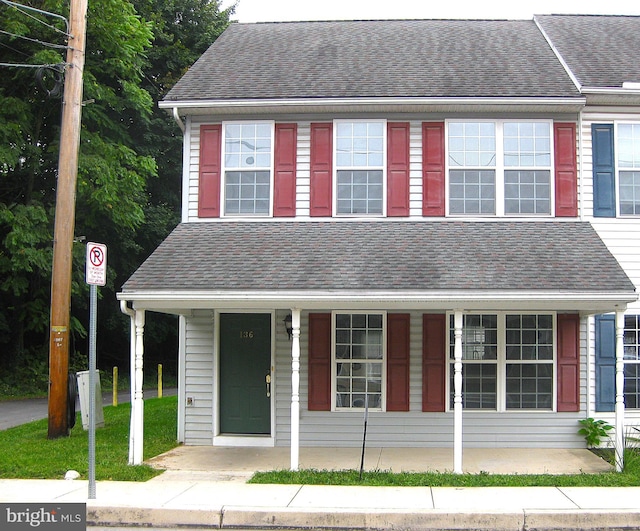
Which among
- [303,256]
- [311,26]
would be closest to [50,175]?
[311,26]

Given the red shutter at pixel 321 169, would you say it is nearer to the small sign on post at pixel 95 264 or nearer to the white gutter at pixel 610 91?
the white gutter at pixel 610 91

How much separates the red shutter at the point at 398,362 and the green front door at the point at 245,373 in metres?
2.00

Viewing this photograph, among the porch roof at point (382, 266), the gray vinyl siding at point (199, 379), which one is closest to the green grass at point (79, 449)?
the gray vinyl siding at point (199, 379)

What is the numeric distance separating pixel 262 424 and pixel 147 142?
1654cm

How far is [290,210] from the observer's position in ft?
40.3

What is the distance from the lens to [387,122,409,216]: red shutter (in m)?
12.2

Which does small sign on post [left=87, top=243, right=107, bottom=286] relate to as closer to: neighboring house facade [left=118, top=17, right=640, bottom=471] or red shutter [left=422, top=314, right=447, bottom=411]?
neighboring house facade [left=118, top=17, right=640, bottom=471]

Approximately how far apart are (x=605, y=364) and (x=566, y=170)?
127 inches

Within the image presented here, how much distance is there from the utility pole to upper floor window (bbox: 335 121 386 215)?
4453 millimetres

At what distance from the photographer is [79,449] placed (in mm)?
11156

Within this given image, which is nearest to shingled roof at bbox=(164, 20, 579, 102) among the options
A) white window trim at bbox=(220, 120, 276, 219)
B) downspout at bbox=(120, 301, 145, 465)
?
white window trim at bbox=(220, 120, 276, 219)

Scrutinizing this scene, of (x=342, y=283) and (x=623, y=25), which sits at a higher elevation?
(x=623, y=25)

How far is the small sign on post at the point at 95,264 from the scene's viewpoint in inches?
309

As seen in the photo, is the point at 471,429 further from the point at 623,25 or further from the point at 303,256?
the point at 623,25
